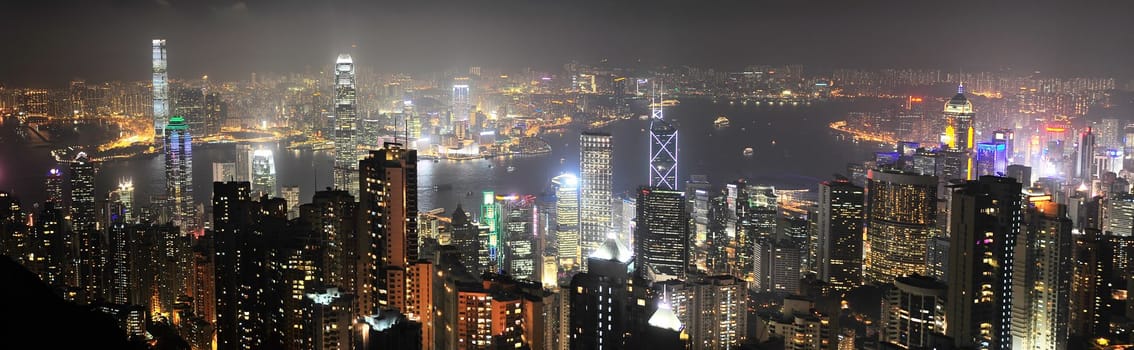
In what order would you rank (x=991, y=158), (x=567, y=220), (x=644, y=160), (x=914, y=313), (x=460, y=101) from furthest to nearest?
(x=644, y=160)
(x=460, y=101)
(x=991, y=158)
(x=567, y=220)
(x=914, y=313)

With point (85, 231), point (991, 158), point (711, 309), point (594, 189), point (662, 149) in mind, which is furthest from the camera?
point (662, 149)

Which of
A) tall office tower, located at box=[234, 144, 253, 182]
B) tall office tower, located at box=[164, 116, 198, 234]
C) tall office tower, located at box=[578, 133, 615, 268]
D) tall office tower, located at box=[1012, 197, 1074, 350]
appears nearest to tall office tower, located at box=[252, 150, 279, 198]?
tall office tower, located at box=[234, 144, 253, 182]

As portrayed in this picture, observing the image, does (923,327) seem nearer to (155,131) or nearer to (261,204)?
(261,204)

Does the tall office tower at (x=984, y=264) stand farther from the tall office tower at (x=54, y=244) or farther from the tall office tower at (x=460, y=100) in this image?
the tall office tower at (x=54, y=244)

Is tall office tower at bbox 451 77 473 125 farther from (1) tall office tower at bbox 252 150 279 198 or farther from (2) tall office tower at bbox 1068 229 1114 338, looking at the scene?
(2) tall office tower at bbox 1068 229 1114 338

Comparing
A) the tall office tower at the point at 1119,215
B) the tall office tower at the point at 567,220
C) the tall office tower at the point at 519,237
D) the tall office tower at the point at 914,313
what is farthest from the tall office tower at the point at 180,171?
the tall office tower at the point at 1119,215

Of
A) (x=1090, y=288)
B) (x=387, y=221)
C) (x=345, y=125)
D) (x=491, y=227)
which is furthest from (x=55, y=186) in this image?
(x=1090, y=288)

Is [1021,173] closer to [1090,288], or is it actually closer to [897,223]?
→ [897,223]
